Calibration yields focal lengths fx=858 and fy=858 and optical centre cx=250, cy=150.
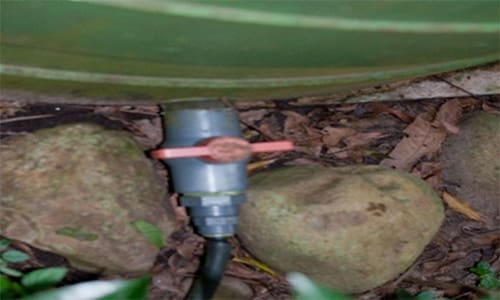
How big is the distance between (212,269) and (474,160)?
0.66 m

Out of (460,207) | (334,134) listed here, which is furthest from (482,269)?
(334,134)

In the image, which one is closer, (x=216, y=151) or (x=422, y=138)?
(x=216, y=151)

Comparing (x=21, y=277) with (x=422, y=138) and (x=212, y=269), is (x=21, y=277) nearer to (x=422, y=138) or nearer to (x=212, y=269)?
(x=212, y=269)

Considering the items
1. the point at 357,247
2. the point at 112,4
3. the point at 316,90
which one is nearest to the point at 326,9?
the point at 112,4

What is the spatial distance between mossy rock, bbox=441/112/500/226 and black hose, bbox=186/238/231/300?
1.96 feet

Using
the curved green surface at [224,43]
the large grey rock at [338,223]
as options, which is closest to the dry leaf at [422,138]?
the large grey rock at [338,223]

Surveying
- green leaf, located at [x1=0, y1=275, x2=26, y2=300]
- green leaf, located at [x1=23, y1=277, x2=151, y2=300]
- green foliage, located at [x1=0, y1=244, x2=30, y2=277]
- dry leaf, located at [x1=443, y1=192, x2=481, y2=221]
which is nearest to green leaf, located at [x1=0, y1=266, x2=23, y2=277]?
green foliage, located at [x1=0, y1=244, x2=30, y2=277]

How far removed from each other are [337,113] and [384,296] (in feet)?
1.20

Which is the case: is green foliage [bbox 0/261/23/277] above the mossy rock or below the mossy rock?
below

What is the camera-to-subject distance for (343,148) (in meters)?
1.68

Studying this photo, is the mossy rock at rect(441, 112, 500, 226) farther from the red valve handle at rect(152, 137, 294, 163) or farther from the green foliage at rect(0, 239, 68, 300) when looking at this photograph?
the green foliage at rect(0, 239, 68, 300)

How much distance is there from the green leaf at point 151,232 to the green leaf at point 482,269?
0.68 metres

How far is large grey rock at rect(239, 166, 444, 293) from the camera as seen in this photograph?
147 centimetres

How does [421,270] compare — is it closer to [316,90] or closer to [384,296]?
[384,296]
